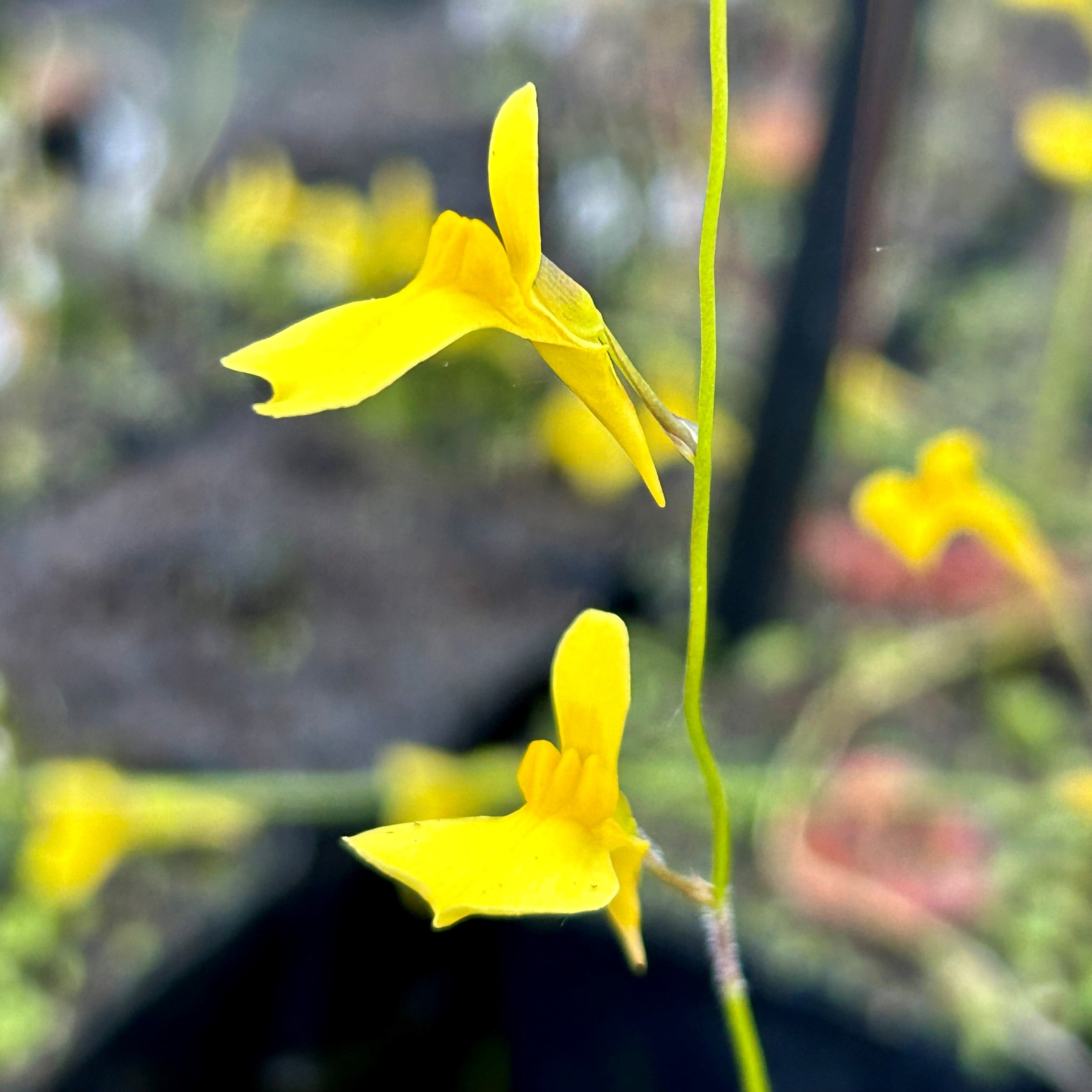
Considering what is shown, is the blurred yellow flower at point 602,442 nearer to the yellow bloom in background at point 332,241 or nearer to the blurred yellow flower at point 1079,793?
the yellow bloom in background at point 332,241

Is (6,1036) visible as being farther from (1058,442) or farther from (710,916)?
(1058,442)

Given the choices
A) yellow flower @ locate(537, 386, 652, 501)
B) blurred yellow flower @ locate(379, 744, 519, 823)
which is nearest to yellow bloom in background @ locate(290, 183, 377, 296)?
yellow flower @ locate(537, 386, 652, 501)

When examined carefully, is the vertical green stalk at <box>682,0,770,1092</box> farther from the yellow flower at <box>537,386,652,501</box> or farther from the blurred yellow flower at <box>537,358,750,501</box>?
the yellow flower at <box>537,386,652,501</box>

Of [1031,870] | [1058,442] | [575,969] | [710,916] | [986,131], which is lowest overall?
[575,969]

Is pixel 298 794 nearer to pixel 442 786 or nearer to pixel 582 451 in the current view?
pixel 442 786

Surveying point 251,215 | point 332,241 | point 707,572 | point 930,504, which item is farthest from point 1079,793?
point 251,215

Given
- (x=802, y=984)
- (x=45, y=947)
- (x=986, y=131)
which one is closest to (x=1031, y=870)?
(x=802, y=984)
